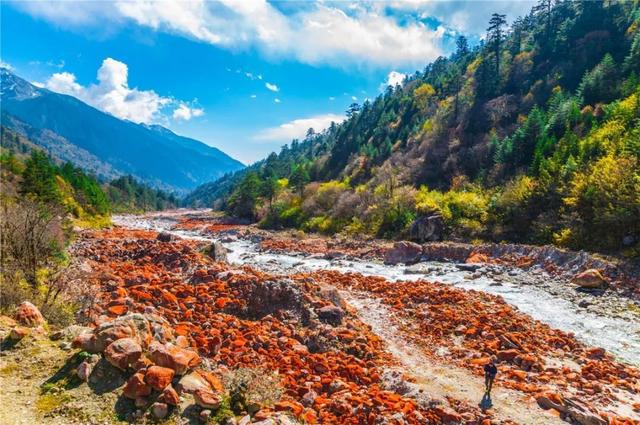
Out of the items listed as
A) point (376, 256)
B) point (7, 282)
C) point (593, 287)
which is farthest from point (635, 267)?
point (7, 282)

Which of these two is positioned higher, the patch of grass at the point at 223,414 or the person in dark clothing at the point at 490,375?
the person in dark clothing at the point at 490,375

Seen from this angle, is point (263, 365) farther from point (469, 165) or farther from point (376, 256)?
point (469, 165)

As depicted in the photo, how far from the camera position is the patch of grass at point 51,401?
745cm

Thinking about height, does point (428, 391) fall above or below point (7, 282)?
below

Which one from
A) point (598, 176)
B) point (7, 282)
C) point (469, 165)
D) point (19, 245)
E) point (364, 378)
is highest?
point (469, 165)

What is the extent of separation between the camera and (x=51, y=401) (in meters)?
7.67

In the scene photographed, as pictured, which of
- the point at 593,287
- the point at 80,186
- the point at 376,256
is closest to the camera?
the point at 593,287

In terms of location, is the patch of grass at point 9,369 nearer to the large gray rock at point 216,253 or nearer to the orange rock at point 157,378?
the orange rock at point 157,378

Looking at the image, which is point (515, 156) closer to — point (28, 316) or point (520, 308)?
point (520, 308)

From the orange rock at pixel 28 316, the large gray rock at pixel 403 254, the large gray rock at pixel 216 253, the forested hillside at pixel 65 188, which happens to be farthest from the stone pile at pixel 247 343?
the forested hillside at pixel 65 188

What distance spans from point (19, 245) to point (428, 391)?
1466 centimetres

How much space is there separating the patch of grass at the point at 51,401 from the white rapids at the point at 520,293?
16680mm

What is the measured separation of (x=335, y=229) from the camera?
53.3m

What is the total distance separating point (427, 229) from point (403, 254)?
7.68m
